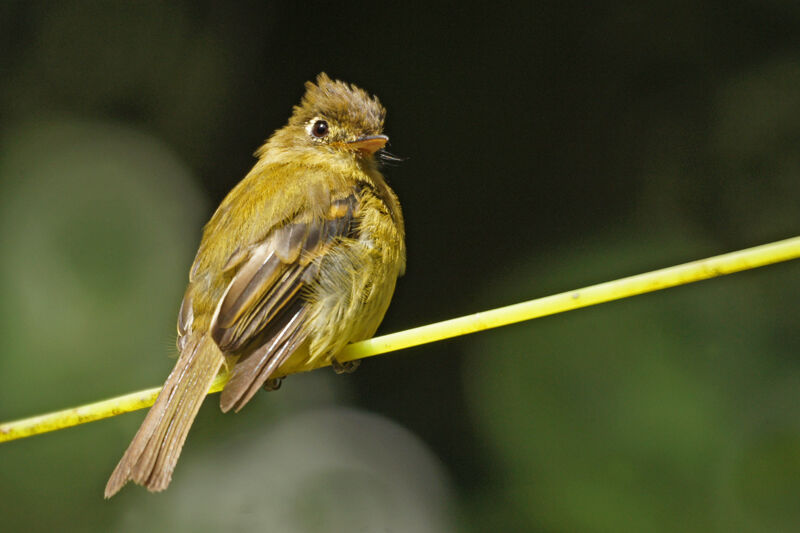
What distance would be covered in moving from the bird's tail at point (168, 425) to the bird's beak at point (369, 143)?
97 centimetres

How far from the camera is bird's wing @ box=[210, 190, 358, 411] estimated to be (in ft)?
7.84

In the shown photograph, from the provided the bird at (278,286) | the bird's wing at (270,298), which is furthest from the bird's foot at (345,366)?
the bird's wing at (270,298)

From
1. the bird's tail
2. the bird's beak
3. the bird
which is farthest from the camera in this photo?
the bird's beak

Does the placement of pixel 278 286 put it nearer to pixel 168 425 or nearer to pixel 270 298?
pixel 270 298

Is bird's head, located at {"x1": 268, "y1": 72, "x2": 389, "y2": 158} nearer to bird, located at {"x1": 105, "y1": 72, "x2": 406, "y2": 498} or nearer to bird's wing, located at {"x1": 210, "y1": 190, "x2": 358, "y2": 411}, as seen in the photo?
bird, located at {"x1": 105, "y1": 72, "x2": 406, "y2": 498}

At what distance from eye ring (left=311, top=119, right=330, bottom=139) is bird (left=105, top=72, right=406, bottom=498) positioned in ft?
0.47

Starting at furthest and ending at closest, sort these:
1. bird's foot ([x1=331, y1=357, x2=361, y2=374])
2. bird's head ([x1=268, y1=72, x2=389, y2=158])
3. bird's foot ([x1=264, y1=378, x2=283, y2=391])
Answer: bird's head ([x1=268, y1=72, x2=389, y2=158])
bird's foot ([x1=264, y1=378, x2=283, y2=391])
bird's foot ([x1=331, y1=357, x2=361, y2=374])

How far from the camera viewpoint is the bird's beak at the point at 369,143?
3.08m

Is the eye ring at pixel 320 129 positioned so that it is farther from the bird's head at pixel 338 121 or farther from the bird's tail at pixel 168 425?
the bird's tail at pixel 168 425

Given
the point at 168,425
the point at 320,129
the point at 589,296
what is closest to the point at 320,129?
the point at 320,129

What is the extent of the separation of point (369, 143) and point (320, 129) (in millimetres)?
270

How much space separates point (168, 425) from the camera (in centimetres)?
226

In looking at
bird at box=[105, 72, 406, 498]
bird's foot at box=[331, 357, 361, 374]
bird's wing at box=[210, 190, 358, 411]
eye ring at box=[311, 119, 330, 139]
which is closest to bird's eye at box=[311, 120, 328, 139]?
eye ring at box=[311, 119, 330, 139]

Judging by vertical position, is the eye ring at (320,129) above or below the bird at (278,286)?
above
